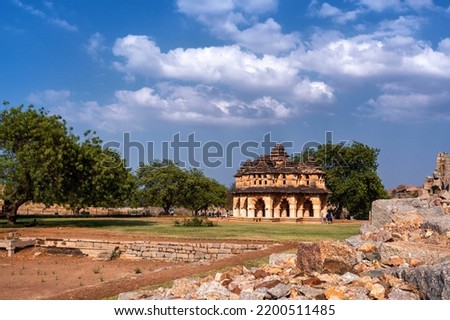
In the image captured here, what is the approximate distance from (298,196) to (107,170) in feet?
72.8

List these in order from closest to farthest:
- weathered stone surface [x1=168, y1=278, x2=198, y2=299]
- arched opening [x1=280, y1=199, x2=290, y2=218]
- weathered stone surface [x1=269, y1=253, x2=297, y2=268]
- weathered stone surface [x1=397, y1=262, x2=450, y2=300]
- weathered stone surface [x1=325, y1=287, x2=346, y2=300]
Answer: weathered stone surface [x1=397, y1=262, x2=450, y2=300] < weathered stone surface [x1=325, y1=287, x2=346, y2=300] < weathered stone surface [x1=168, y1=278, x2=198, y2=299] < weathered stone surface [x1=269, y1=253, x2=297, y2=268] < arched opening [x1=280, y1=199, x2=290, y2=218]

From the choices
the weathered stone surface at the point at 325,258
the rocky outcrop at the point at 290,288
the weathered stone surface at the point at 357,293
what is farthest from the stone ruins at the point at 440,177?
the weathered stone surface at the point at 357,293

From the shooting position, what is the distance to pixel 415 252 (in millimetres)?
10086

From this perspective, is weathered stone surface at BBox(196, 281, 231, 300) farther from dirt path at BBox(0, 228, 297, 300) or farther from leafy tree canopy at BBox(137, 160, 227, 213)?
leafy tree canopy at BBox(137, 160, 227, 213)

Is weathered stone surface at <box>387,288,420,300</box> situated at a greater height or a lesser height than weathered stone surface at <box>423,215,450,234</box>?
lesser

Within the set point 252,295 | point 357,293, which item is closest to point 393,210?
point 357,293

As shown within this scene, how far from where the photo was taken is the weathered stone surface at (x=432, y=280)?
7243 mm

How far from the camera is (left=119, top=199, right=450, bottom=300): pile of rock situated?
7.79 meters

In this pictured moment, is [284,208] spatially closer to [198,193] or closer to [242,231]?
[198,193]

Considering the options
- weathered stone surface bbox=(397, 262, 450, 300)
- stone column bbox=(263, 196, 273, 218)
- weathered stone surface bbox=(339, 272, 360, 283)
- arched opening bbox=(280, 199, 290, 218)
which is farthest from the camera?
arched opening bbox=(280, 199, 290, 218)

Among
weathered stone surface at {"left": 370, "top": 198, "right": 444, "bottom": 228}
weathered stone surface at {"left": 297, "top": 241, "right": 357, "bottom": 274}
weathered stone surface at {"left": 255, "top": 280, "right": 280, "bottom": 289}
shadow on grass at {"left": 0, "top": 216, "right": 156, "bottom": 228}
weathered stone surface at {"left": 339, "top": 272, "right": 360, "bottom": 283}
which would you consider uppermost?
weathered stone surface at {"left": 370, "top": 198, "right": 444, "bottom": 228}

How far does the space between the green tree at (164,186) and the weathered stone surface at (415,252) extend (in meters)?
54.0

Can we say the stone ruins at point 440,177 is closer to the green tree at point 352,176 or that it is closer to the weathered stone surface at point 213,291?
the weathered stone surface at point 213,291

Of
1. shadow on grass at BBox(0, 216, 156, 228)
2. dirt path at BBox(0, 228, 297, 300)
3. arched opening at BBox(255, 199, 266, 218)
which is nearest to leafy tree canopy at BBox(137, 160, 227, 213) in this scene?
arched opening at BBox(255, 199, 266, 218)
